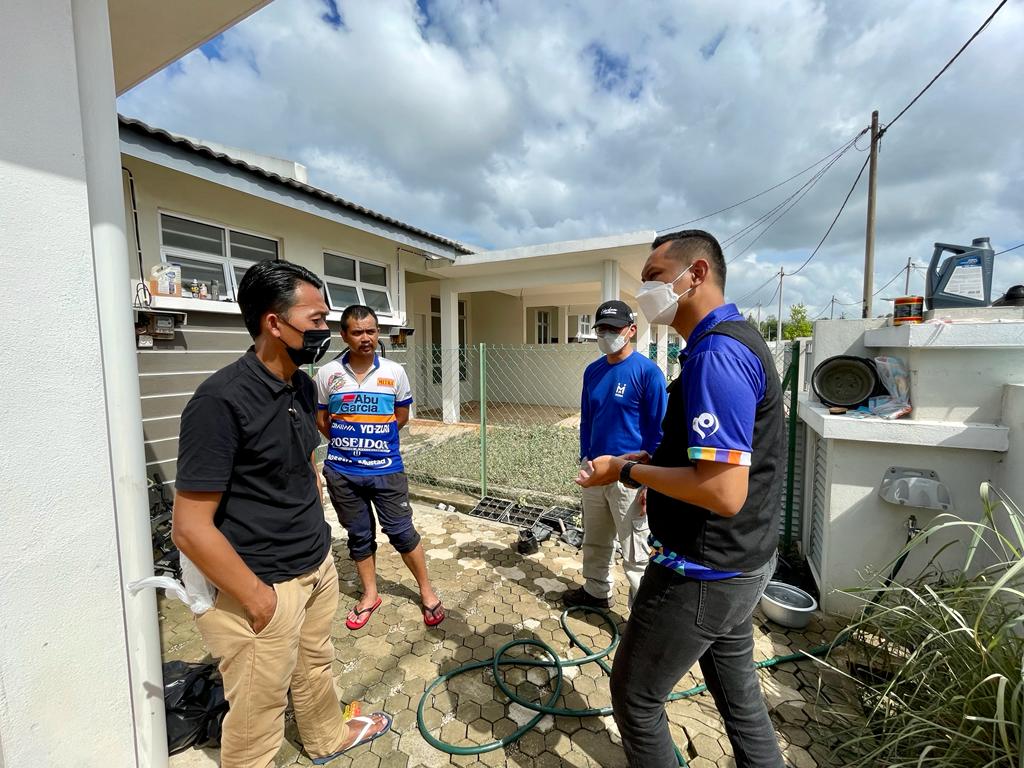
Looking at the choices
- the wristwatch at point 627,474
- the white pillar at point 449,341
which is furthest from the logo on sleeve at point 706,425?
the white pillar at point 449,341

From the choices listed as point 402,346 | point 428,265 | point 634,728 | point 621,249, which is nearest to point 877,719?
point 634,728

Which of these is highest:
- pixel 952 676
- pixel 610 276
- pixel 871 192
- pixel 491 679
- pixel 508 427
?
pixel 871 192

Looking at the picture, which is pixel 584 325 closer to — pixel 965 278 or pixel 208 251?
pixel 208 251

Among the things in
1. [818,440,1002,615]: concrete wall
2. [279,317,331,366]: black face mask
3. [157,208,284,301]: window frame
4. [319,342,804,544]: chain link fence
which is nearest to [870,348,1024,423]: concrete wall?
[818,440,1002,615]: concrete wall

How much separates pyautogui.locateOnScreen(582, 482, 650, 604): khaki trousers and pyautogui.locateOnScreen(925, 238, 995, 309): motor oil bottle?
7.54 ft

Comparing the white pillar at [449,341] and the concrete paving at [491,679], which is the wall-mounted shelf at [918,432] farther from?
the white pillar at [449,341]

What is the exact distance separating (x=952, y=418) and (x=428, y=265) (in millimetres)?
7441

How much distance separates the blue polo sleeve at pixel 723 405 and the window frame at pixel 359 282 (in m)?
5.89

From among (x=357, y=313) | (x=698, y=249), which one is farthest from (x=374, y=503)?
(x=698, y=249)

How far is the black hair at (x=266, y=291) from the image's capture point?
145 cm

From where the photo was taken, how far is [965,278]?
2594 mm

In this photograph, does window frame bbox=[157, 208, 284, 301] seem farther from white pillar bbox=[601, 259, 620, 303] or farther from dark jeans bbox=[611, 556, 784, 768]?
white pillar bbox=[601, 259, 620, 303]

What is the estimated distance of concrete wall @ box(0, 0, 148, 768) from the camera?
48.0 inches

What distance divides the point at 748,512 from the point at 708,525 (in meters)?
0.13
